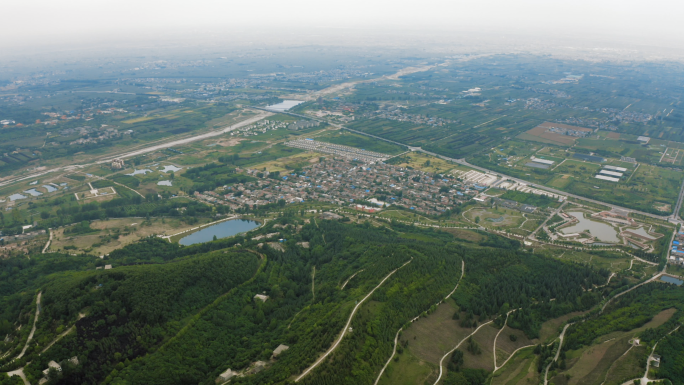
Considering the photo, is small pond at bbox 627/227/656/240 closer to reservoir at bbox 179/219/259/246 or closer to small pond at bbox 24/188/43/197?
reservoir at bbox 179/219/259/246

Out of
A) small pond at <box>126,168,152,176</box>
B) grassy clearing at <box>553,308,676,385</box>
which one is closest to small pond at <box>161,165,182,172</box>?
small pond at <box>126,168,152,176</box>

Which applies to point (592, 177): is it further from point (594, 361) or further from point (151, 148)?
point (151, 148)

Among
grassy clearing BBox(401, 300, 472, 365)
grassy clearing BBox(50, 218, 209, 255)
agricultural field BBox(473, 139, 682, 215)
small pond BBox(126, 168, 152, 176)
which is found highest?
grassy clearing BBox(401, 300, 472, 365)

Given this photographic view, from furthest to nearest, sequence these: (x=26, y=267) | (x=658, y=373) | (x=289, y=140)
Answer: (x=289, y=140)
(x=26, y=267)
(x=658, y=373)

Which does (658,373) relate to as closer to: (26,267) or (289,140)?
(26,267)

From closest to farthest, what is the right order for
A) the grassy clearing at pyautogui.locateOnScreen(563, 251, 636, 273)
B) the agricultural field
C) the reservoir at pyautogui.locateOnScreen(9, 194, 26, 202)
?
the grassy clearing at pyautogui.locateOnScreen(563, 251, 636, 273), the agricultural field, the reservoir at pyautogui.locateOnScreen(9, 194, 26, 202)

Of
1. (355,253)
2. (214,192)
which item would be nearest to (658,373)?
(355,253)
